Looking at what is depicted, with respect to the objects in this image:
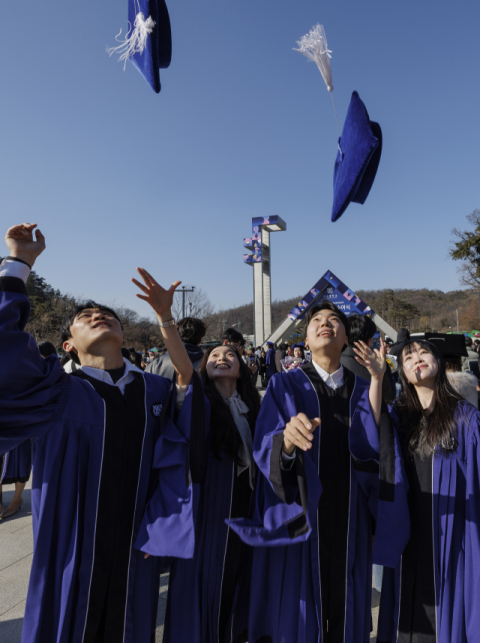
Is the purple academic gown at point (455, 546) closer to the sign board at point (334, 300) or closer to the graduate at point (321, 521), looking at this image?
the graduate at point (321, 521)

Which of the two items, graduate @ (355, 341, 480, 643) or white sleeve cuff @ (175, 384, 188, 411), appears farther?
white sleeve cuff @ (175, 384, 188, 411)

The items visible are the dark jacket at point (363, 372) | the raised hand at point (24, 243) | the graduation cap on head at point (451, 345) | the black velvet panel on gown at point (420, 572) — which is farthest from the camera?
the graduation cap on head at point (451, 345)

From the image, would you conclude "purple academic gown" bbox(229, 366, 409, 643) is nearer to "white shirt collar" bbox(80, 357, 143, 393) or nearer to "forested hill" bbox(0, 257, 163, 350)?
"white shirt collar" bbox(80, 357, 143, 393)

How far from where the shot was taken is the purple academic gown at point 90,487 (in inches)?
68.3

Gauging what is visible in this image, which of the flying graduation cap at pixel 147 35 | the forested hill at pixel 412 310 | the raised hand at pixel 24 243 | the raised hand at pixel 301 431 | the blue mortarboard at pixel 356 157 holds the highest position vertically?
the forested hill at pixel 412 310

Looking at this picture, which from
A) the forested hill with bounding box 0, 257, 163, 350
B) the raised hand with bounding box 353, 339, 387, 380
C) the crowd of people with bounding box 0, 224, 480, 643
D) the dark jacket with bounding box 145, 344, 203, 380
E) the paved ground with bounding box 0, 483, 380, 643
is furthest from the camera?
the forested hill with bounding box 0, 257, 163, 350

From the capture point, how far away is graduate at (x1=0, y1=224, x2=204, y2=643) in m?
1.74

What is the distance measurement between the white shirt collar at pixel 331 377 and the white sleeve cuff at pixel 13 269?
159 cm

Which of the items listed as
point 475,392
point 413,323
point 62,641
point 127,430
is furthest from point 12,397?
point 413,323

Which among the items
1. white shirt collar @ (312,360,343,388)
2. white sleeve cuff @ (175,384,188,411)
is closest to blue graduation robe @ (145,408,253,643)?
white sleeve cuff @ (175,384,188,411)

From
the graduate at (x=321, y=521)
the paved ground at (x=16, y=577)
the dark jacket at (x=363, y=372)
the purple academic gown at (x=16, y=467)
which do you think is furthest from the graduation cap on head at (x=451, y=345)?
the purple academic gown at (x=16, y=467)

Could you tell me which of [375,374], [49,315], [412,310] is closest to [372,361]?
[375,374]

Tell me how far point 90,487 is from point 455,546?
1781mm

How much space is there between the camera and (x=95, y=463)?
1.88 metres
